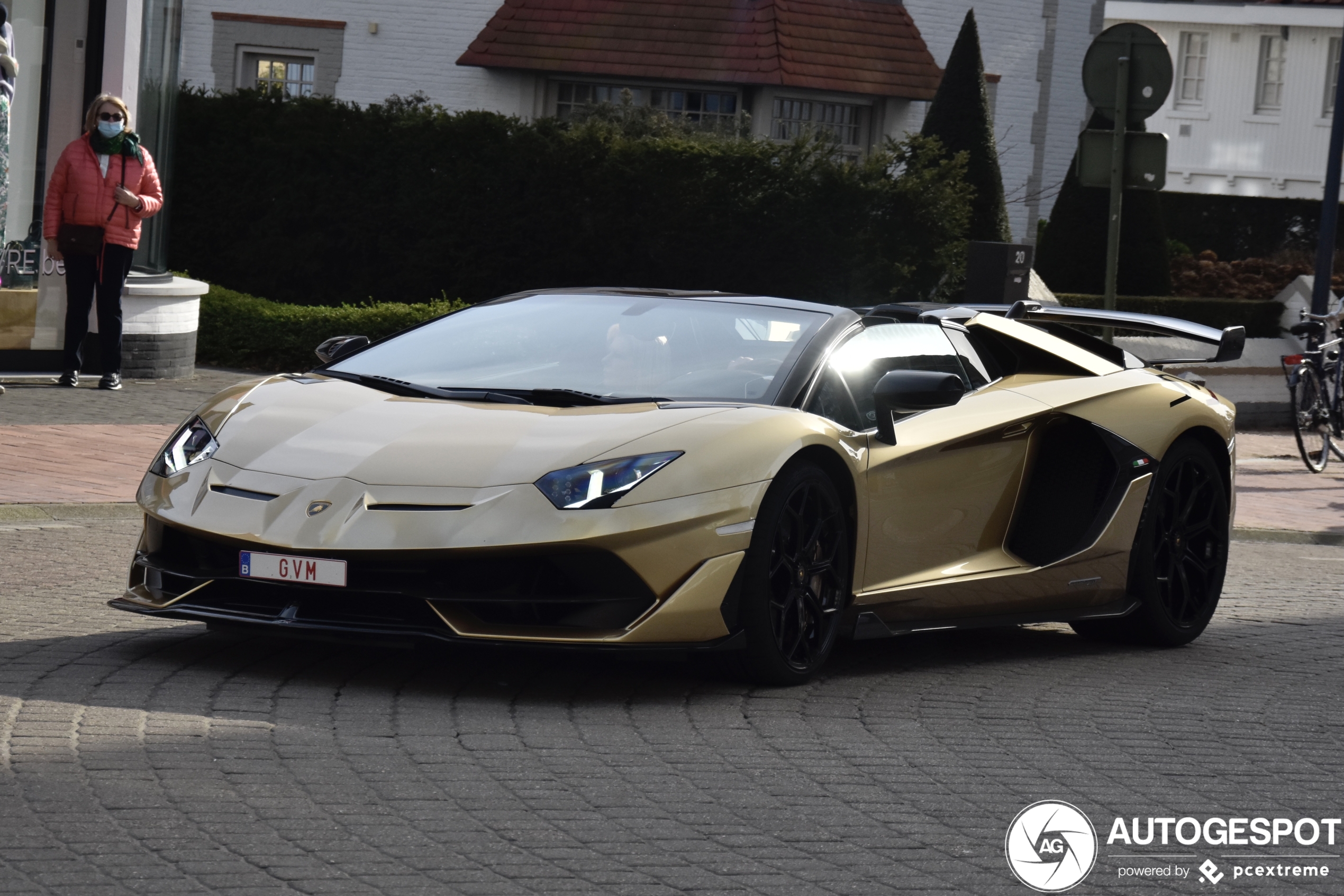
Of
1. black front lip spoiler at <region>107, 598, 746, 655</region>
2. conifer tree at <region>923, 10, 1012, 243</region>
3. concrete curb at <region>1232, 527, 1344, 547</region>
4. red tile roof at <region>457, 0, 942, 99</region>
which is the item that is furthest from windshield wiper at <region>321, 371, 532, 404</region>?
red tile roof at <region>457, 0, 942, 99</region>

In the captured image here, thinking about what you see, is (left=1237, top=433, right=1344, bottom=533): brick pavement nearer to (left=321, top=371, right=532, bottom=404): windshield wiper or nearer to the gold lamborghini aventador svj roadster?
the gold lamborghini aventador svj roadster

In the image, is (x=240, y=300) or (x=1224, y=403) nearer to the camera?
(x=1224, y=403)

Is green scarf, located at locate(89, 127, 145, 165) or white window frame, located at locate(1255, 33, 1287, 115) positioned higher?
white window frame, located at locate(1255, 33, 1287, 115)

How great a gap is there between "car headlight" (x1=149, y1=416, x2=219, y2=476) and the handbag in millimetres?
8895

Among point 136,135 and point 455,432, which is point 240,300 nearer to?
point 136,135

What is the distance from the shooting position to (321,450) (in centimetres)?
592

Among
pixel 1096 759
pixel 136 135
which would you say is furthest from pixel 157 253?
pixel 1096 759

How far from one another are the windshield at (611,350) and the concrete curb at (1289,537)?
6.91 meters

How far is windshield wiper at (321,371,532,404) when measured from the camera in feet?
20.8

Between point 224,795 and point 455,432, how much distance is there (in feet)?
5.44

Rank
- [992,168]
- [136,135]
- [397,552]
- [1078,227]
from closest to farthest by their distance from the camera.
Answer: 1. [397,552]
2. [136,135]
3. [992,168]
4. [1078,227]

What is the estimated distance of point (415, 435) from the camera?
5.96 m

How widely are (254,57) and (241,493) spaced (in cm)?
2652

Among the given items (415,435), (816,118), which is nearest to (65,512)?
(415,435)
